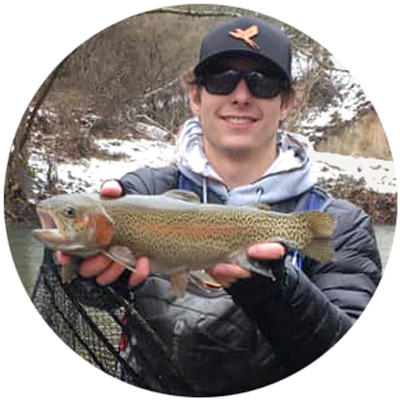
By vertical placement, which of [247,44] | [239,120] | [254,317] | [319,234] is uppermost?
[247,44]

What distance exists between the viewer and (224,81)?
3209 mm

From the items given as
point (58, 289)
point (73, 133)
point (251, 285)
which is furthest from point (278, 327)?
point (73, 133)

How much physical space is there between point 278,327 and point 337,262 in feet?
1.05

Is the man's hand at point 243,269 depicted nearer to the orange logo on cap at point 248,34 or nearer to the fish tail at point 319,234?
the fish tail at point 319,234

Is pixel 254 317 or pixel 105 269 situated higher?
pixel 105 269

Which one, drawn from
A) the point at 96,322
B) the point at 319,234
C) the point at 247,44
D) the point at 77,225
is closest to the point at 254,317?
the point at 319,234

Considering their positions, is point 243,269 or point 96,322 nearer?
point 243,269

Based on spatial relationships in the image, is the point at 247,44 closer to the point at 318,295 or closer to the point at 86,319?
the point at 318,295

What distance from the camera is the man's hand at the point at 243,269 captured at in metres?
3.02

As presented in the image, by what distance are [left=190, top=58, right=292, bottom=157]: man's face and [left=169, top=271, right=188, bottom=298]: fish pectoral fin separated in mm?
488

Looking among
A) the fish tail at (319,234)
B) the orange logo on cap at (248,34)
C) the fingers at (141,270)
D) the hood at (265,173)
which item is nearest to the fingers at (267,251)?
the fish tail at (319,234)

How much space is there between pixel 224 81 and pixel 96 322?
1042mm

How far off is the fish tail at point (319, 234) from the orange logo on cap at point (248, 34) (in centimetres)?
64

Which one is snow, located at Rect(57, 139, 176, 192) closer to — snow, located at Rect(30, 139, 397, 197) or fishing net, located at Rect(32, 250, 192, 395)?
snow, located at Rect(30, 139, 397, 197)
